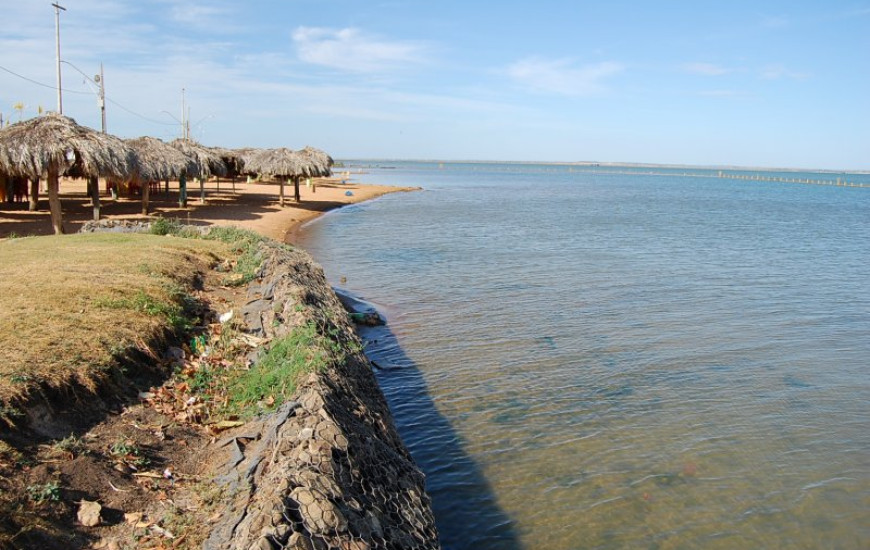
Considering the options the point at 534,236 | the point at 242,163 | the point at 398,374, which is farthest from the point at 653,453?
the point at 242,163

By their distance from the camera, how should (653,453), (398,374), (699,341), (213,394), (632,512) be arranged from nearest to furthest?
(632,512) → (213,394) → (653,453) → (398,374) → (699,341)

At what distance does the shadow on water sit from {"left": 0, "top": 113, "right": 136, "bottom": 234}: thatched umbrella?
12487 millimetres

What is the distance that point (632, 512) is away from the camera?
6250 mm

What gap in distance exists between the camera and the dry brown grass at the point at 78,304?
584 centimetres

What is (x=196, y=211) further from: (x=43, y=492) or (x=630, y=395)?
(x=43, y=492)

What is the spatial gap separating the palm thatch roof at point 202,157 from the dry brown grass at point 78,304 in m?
17.3

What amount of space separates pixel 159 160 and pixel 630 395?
22.6 metres

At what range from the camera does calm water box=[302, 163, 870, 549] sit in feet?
20.4

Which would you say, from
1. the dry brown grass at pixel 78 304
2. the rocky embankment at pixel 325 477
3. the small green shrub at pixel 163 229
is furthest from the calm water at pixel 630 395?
the small green shrub at pixel 163 229

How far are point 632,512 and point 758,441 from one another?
2604 millimetres

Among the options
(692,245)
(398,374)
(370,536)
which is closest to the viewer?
(370,536)

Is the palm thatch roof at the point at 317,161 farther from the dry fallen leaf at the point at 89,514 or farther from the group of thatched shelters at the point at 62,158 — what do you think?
the dry fallen leaf at the point at 89,514

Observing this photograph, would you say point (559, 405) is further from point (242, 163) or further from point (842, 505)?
point (242, 163)

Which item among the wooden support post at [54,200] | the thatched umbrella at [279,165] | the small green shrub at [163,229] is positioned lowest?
the small green shrub at [163,229]
